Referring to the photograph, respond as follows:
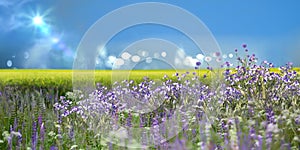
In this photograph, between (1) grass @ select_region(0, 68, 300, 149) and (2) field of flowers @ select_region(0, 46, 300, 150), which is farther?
(2) field of flowers @ select_region(0, 46, 300, 150)

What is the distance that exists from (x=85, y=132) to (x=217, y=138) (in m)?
1.67

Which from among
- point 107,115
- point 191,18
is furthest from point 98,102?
point 191,18

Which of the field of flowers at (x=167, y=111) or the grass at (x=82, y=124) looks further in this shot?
the field of flowers at (x=167, y=111)

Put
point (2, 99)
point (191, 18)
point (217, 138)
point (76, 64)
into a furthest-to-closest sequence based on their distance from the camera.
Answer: point (2, 99) < point (76, 64) < point (191, 18) < point (217, 138)

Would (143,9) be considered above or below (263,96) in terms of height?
above

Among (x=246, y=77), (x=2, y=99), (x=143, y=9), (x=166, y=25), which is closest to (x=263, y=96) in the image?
(x=246, y=77)

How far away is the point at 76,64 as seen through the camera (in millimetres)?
5922

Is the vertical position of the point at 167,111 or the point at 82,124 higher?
the point at 167,111

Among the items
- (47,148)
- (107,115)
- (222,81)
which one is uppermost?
(222,81)

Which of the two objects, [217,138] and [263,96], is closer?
[217,138]

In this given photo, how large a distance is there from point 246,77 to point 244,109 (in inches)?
29.1

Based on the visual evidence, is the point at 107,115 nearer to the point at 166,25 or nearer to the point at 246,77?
the point at 166,25

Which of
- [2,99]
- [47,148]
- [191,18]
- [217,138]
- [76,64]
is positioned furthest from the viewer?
[2,99]

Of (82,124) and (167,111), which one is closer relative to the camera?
(82,124)
